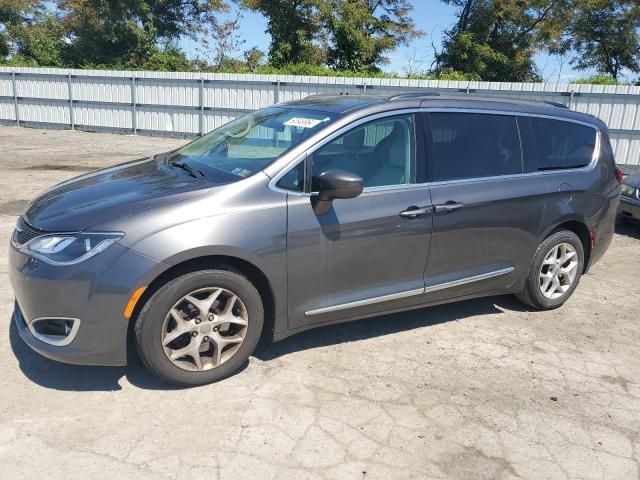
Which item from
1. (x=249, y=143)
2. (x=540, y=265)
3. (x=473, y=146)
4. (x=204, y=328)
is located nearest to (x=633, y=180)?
(x=540, y=265)

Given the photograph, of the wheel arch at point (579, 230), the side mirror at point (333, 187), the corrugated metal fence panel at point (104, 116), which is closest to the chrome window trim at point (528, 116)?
the wheel arch at point (579, 230)

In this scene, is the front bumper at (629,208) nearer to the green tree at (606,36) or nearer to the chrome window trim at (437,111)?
the chrome window trim at (437,111)

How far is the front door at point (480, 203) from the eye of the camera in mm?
4152

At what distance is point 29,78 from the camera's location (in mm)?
19297

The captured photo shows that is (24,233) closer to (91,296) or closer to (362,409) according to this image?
(91,296)

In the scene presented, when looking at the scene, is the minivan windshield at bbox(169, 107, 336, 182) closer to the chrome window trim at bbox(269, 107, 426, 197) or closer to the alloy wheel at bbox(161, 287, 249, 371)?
the chrome window trim at bbox(269, 107, 426, 197)

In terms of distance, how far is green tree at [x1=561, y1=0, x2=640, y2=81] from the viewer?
27.4 meters

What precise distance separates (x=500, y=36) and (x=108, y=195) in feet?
91.2

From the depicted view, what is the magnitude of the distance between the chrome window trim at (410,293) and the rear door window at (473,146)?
78 centimetres

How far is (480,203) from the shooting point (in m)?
4.28

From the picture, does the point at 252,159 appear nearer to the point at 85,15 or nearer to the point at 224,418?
the point at 224,418

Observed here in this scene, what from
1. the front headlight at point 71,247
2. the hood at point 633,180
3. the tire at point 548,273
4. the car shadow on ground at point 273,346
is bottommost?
the car shadow on ground at point 273,346

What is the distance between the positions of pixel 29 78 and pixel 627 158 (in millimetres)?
18470

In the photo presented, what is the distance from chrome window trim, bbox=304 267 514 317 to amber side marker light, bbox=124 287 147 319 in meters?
1.08
